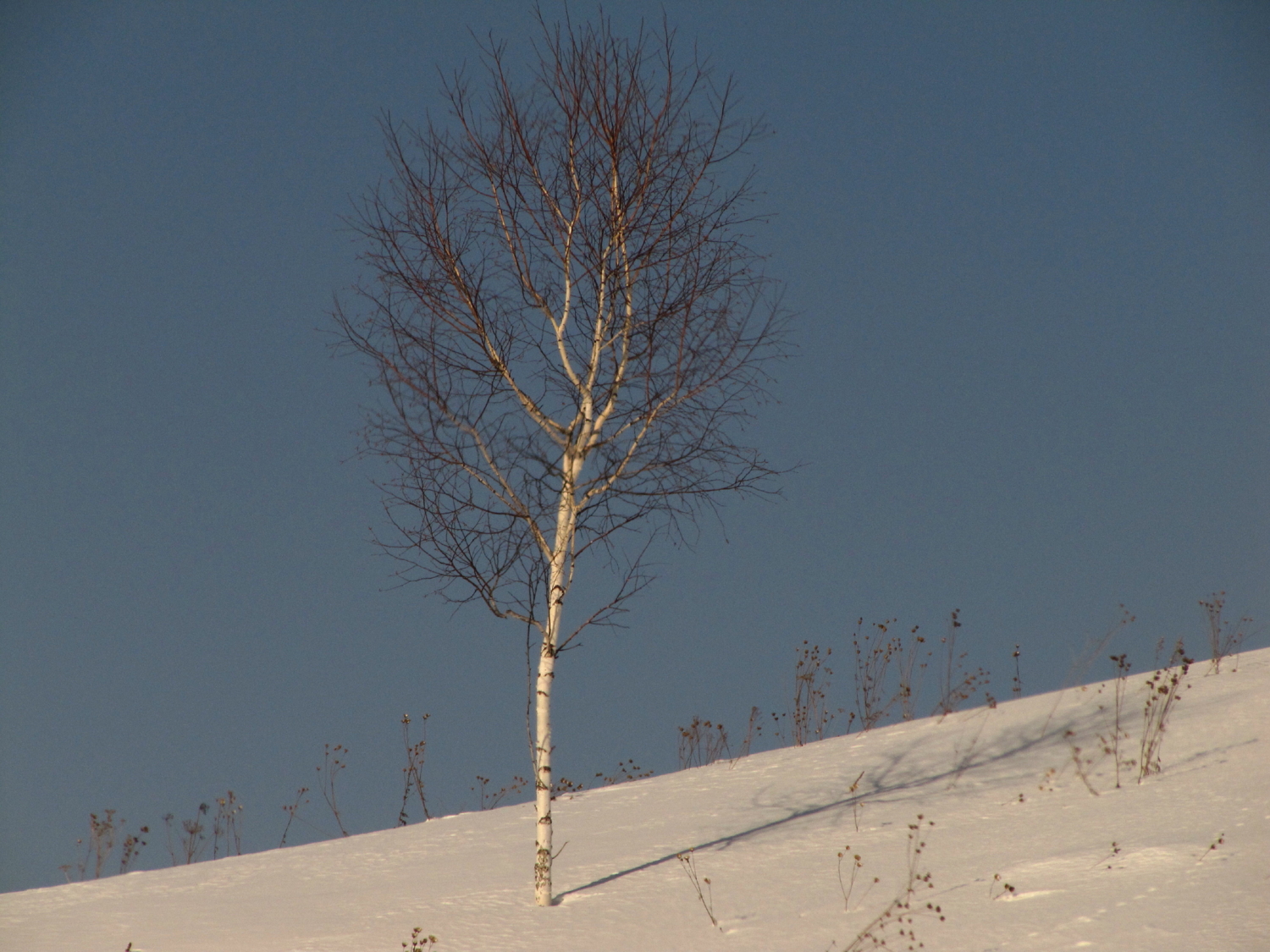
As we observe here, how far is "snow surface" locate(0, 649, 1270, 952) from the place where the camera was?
5285 millimetres

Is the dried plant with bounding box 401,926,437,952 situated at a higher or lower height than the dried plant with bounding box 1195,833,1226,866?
lower

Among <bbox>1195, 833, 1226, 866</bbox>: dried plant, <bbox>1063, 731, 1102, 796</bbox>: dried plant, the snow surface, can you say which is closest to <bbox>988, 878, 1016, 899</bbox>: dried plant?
the snow surface

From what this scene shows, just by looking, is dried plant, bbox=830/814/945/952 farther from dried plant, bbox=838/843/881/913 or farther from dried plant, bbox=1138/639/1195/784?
dried plant, bbox=1138/639/1195/784

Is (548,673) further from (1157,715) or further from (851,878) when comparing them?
(1157,715)

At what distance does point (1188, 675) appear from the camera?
965 cm

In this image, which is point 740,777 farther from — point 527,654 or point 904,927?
point 904,927

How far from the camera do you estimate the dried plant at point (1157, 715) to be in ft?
23.8

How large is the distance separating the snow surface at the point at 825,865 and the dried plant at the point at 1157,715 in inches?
3.5

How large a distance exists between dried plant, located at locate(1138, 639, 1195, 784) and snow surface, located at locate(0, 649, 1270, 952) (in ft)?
0.29

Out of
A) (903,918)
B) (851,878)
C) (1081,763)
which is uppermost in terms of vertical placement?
→ (1081,763)

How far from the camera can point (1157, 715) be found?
27.4 ft

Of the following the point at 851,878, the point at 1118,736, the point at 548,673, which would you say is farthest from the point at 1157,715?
the point at 548,673

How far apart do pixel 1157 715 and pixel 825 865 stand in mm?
3542

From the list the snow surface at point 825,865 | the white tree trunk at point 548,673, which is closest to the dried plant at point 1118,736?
the snow surface at point 825,865
